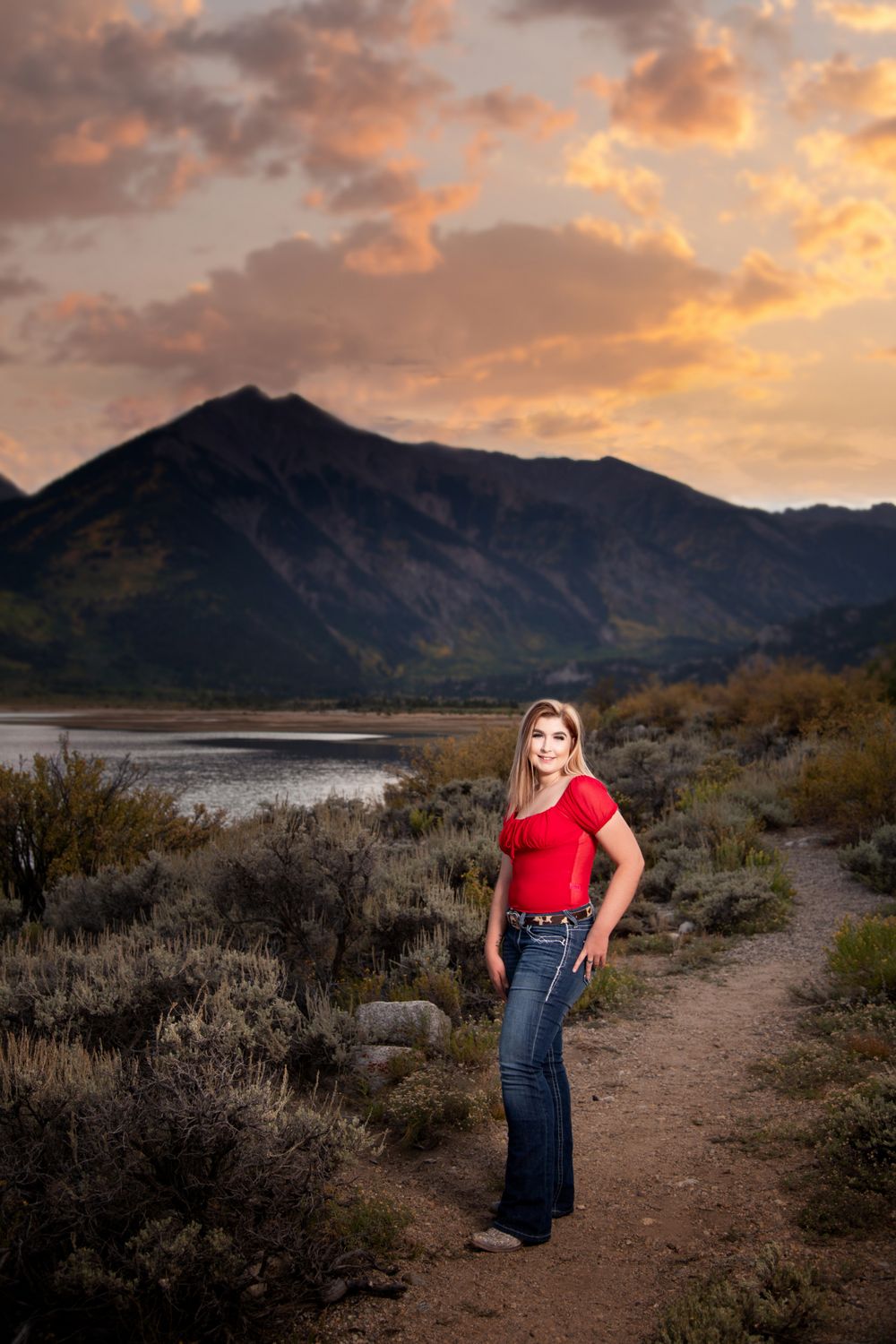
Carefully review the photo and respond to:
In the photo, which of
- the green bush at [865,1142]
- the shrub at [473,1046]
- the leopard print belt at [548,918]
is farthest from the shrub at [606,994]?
the leopard print belt at [548,918]

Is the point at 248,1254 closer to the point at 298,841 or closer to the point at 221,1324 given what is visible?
the point at 221,1324

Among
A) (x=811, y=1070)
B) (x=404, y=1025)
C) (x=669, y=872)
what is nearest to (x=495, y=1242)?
(x=404, y=1025)

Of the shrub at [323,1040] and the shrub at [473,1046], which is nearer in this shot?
the shrub at [323,1040]

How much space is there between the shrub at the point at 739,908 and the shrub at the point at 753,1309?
6.06m

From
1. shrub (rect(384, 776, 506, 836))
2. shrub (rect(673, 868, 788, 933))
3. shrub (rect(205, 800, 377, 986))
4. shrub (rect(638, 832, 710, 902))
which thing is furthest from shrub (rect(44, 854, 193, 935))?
shrub (rect(638, 832, 710, 902))

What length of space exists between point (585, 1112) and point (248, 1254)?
2.47 meters

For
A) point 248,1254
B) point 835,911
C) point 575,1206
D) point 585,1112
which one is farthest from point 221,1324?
point 835,911

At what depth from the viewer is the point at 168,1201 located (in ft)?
11.9

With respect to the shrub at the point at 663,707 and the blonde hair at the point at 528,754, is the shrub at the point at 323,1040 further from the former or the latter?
the shrub at the point at 663,707

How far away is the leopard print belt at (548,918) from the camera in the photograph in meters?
4.04

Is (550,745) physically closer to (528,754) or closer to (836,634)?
(528,754)

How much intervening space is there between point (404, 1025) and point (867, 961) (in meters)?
3.20

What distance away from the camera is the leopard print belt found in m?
4.04

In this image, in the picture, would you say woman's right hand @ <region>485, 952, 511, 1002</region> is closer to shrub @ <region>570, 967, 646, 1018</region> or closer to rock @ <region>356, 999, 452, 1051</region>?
rock @ <region>356, 999, 452, 1051</region>
